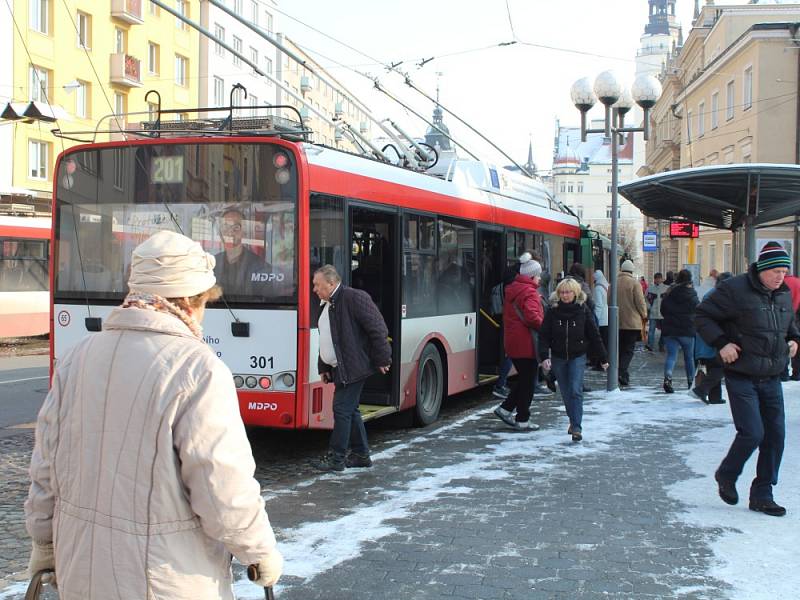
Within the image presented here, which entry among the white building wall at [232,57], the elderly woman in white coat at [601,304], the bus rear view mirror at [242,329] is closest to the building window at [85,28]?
the white building wall at [232,57]

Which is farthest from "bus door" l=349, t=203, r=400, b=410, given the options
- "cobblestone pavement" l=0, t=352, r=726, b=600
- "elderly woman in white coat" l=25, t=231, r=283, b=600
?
"elderly woman in white coat" l=25, t=231, r=283, b=600

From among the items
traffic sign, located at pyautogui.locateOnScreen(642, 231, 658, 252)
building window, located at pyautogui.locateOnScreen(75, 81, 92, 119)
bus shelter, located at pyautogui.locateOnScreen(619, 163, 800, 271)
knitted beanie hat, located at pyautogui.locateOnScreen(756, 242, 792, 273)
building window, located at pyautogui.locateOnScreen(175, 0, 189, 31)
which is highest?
building window, located at pyautogui.locateOnScreen(175, 0, 189, 31)

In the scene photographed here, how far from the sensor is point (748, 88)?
37.3 m

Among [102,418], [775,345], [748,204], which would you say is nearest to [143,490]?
[102,418]

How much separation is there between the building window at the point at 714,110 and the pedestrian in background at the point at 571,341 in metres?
35.2

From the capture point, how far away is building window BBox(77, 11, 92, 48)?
39.0 metres

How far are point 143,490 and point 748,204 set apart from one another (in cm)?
1133

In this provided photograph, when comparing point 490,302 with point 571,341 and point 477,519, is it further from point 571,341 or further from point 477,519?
point 477,519

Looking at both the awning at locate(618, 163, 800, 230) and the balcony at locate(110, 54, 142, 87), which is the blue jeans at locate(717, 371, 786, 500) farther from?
the balcony at locate(110, 54, 142, 87)

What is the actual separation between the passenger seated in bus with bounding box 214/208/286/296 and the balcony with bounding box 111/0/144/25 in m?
36.1

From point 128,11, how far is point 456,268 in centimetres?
3420

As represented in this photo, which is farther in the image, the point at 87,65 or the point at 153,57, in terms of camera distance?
the point at 153,57

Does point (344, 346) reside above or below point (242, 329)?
below

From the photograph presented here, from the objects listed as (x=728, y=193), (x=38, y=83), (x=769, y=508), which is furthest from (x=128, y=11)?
(x=769, y=508)
